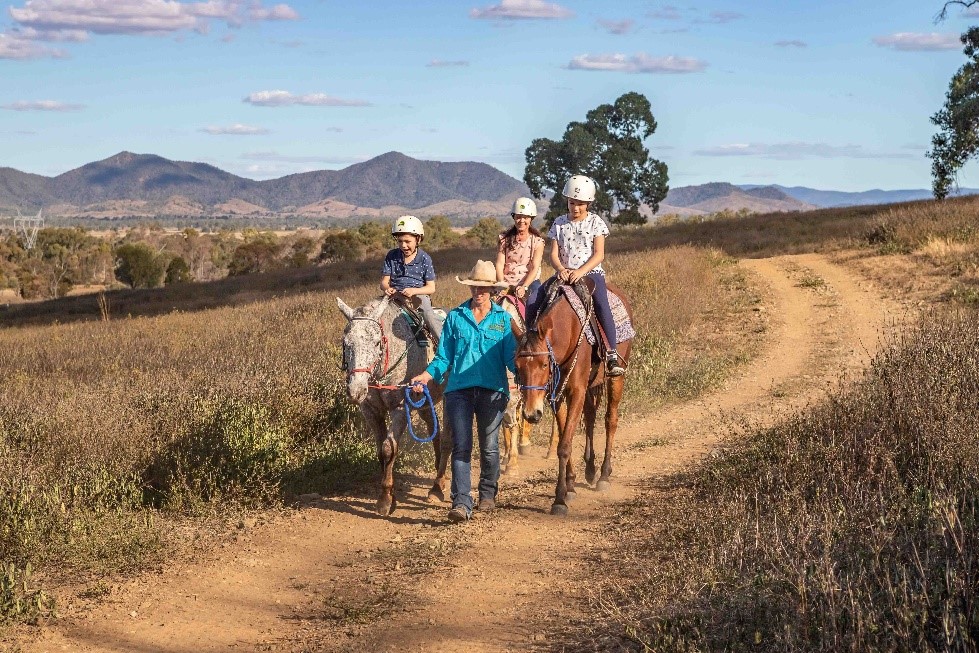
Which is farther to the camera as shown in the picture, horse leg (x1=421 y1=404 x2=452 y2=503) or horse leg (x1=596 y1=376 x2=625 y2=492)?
horse leg (x1=596 y1=376 x2=625 y2=492)

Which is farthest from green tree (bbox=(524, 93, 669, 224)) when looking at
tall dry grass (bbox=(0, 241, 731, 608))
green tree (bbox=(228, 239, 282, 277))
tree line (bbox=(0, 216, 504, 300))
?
tall dry grass (bbox=(0, 241, 731, 608))

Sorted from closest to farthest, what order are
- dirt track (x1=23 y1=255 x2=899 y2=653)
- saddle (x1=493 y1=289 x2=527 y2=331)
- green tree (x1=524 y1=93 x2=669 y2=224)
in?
dirt track (x1=23 y1=255 x2=899 y2=653) → saddle (x1=493 y1=289 x2=527 y2=331) → green tree (x1=524 y1=93 x2=669 y2=224)

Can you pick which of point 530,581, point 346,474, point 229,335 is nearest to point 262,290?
point 229,335

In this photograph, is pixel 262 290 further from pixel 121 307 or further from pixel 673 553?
pixel 673 553

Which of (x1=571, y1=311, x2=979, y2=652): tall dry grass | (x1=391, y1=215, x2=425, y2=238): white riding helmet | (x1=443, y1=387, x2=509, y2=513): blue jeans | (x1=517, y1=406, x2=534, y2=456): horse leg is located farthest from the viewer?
(x1=517, y1=406, x2=534, y2=456): horse leg

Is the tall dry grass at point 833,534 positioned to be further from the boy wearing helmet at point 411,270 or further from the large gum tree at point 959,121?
the large gum tree at point 959,121

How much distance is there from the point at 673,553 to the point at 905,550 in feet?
6.82

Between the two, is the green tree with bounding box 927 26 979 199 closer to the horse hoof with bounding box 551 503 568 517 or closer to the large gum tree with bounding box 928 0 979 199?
the large gum tree with bounding box 928 0 979 199

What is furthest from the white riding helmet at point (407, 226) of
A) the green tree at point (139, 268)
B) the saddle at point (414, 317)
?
the green tree at point (139, 268)

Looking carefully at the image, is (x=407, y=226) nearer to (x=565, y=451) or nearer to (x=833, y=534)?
(x=565, y=451)

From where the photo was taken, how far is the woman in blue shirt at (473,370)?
9250mm

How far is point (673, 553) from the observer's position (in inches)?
292

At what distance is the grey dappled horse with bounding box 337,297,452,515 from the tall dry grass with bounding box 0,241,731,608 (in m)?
1.19

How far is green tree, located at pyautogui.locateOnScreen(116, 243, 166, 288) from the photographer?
88250mm
